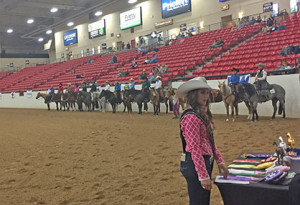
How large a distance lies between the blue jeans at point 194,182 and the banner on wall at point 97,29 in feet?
123

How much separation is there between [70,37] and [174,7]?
20356 mm

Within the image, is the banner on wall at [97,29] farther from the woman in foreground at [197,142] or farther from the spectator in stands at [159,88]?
the woman in foreground at [197,142]

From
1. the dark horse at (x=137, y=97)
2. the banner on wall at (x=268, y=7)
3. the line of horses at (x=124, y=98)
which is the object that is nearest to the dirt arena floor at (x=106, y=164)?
the line of horses at (x=124, y=98)

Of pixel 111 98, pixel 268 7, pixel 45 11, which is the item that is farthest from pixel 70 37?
pixel 268 7

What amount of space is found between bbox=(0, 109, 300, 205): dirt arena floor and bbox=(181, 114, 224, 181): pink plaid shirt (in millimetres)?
1504

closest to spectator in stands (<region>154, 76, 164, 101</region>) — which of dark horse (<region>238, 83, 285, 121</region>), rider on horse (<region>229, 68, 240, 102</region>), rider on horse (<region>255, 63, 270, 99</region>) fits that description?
rider on horse (<region>229, 68, 240, 102</region>)

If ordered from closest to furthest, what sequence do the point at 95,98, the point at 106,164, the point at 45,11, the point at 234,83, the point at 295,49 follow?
the point at 106,164 < the point at 234,83 < the point at 295,49 < the point at 95,98 < the point at 45,11

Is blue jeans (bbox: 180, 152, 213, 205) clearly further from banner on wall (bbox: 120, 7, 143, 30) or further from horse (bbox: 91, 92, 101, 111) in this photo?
banner on wall (bbox: 120, 7, 143, 30)

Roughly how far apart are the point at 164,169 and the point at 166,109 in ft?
35.0

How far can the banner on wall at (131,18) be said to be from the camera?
3344 centimetres

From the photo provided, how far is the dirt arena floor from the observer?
4.04m

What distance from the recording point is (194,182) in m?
2.41

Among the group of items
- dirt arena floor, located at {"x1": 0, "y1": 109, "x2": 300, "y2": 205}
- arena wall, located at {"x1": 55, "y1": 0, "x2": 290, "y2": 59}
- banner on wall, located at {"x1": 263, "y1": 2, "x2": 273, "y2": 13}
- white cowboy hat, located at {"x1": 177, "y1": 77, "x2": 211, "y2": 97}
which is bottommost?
dirt arena floor, located at {"x1": 0, "y1": 109, "x2": 300, "y2": 205}

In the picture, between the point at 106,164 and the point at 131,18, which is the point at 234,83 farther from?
the point at 131,18
